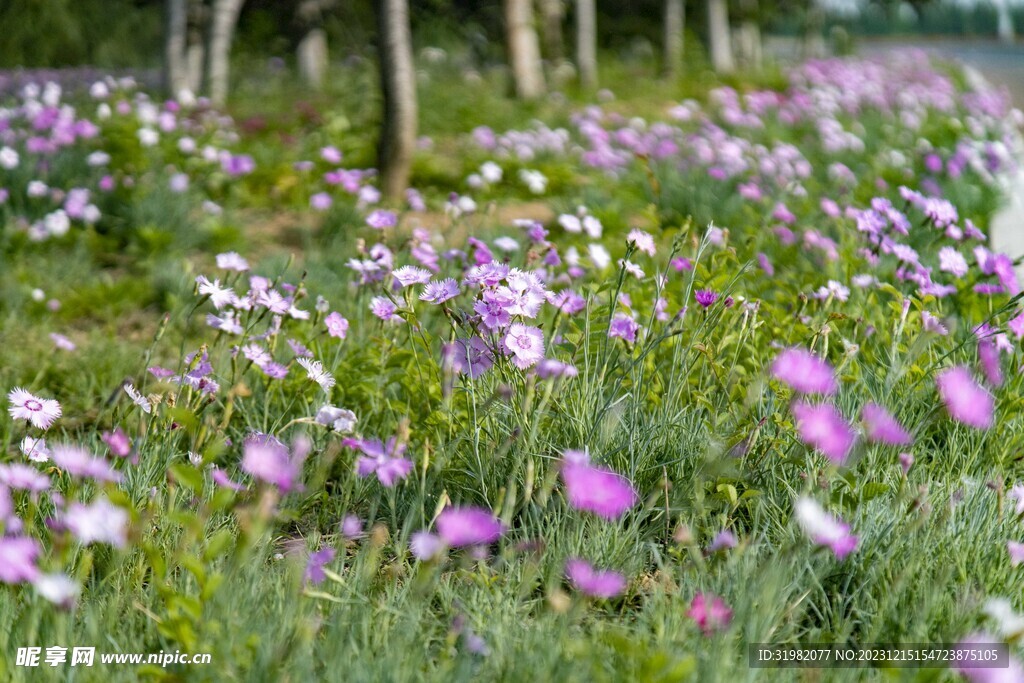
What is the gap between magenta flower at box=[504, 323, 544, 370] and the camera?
76.8 inches

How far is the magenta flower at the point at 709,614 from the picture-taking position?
4.57ft

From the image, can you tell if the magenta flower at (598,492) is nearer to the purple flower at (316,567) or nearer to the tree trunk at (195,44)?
the purple flower at (316,567)

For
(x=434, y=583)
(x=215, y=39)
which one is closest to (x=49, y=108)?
(x=215, y=39)

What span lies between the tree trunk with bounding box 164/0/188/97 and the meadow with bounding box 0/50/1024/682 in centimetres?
389

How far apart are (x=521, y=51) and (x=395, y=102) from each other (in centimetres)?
481

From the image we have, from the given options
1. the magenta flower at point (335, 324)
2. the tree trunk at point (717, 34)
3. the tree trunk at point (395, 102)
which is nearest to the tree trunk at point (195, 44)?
the tree trunk at point (395, 102)

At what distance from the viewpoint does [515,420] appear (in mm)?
2127

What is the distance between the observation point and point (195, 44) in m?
10.8

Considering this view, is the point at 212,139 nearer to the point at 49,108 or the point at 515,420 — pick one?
the point at 49,108

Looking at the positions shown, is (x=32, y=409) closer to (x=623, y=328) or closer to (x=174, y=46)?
(x=623, y=328)

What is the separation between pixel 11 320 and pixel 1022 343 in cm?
370

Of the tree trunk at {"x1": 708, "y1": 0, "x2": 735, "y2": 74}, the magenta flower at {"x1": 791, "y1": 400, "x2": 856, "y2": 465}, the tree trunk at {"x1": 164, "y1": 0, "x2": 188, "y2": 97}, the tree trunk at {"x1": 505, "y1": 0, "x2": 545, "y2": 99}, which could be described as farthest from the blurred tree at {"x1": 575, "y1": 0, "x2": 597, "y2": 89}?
the magenta flower at {"x1": 791, "y1": 400, "x2": 856, "y2": 465}

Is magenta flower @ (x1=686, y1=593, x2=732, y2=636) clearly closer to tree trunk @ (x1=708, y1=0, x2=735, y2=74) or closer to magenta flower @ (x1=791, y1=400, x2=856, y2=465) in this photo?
magenta flower @ (x1=791, y1=400, x2=856, y2=465)

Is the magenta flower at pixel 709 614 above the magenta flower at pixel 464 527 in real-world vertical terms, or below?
below
